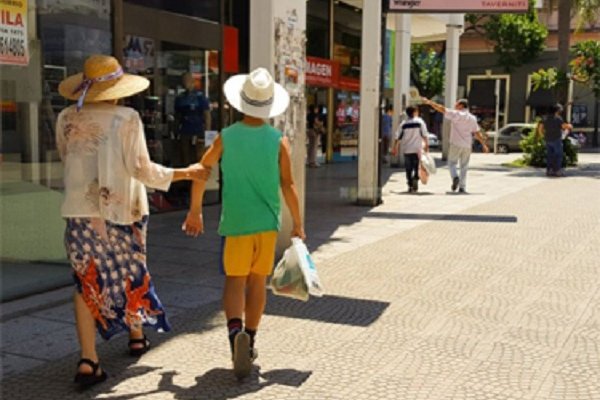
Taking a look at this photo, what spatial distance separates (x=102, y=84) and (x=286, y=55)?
4.24 m

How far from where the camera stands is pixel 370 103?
12.3 meters

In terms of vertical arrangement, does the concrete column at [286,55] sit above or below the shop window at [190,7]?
below

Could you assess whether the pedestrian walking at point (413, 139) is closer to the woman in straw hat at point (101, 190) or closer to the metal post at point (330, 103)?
the metal post at point (330, 103)

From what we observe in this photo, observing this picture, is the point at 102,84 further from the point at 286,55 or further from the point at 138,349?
the point at 286,55

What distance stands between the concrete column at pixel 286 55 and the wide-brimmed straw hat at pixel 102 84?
3592 millimetres

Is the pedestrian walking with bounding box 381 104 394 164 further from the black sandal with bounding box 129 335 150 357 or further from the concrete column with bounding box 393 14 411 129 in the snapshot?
the black sandal with bounding box 129 335 150 357

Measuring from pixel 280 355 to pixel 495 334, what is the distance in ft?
5.48

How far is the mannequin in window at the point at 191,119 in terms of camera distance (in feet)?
38.2

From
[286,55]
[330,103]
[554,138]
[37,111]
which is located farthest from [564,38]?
[37,111]

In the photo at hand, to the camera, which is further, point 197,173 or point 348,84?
point 348,84

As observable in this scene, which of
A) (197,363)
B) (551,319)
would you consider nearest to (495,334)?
(551,319)

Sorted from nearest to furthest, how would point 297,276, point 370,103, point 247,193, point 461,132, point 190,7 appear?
point 247,193 < point 297,276 < point 190,7 < point 370,103 < point 461,132

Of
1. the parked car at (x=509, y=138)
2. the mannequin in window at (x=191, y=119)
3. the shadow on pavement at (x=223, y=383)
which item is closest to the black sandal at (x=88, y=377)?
the shadow on pavement at (x=223, y=383)

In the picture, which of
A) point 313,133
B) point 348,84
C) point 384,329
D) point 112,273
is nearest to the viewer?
point 112,273
